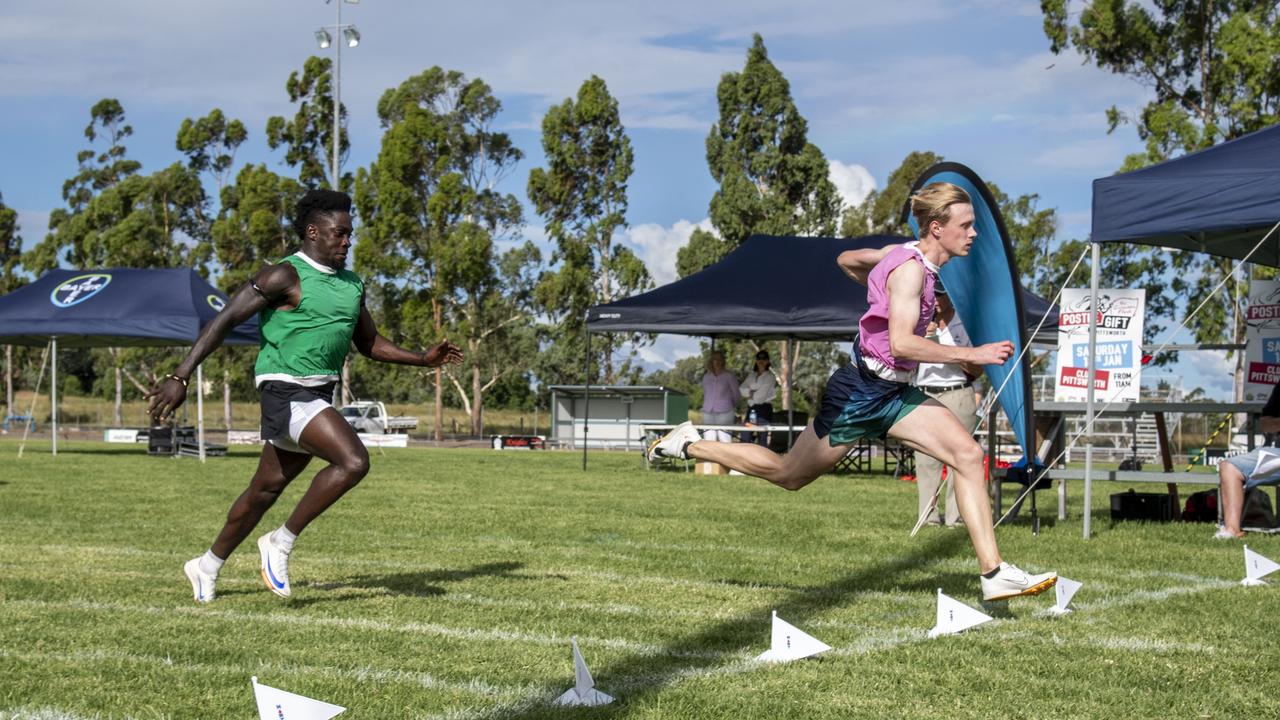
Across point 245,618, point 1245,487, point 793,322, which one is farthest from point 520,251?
point 245,618

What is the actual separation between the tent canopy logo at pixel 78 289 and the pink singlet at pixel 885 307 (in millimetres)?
19573

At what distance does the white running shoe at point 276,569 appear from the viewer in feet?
19.9

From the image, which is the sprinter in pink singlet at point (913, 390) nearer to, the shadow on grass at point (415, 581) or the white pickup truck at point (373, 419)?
the shadow on grass at point (415, 581)

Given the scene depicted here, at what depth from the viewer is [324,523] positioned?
1012 cm

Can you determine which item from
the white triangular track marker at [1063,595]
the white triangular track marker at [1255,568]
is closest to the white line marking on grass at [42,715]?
the white triangular track marker at [1063,595]

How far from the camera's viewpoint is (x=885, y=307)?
5473mm

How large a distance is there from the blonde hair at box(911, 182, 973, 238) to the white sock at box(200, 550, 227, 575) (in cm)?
365

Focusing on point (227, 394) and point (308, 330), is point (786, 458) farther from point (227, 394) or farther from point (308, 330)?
point (227, 394)

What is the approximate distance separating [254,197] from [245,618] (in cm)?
4815

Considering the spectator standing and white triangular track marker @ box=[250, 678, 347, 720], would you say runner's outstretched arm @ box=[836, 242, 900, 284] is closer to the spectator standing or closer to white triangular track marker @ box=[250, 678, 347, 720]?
white triangular track marker @ box=[250, 678, 347, 720]

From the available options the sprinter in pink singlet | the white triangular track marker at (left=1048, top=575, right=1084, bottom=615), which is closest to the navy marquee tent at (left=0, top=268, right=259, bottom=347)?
the sprinter in pink singlet

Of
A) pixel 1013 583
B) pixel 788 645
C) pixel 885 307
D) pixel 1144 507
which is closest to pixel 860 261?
pixel 885 307

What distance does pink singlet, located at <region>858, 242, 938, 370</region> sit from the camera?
5.38 meters

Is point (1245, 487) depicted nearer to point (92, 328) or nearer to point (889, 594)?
point (889, 594)
